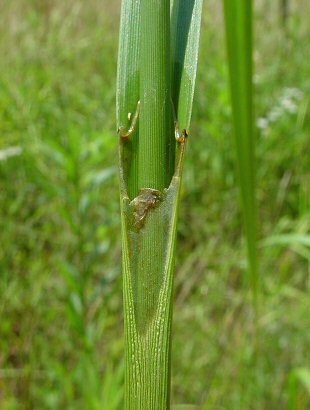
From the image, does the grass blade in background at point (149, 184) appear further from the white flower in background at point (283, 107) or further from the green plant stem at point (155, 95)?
the white flower in background at point (283, 107)

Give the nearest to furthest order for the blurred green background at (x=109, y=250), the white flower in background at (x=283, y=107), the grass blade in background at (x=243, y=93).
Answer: the grass blade in background at (x=243, y=93)
the blurred green background at (x=109, y=250)
the white flower in background at (x=283, y=107)

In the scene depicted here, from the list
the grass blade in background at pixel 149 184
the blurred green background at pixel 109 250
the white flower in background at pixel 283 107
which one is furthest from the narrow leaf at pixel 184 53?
the white flower in background at pixel 283 107

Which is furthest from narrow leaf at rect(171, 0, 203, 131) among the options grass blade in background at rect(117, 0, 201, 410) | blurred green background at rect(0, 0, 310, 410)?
blurred green background at rect(0, 0, 310, 410)

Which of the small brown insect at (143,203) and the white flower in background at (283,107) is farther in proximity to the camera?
the white flower in background at (283,107)

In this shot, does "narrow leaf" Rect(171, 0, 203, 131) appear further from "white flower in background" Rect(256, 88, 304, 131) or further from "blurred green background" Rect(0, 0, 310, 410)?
"white flower in background" Rect(256, 88, 304, 131)

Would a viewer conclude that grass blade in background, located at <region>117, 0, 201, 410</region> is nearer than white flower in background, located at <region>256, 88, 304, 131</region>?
Yes
